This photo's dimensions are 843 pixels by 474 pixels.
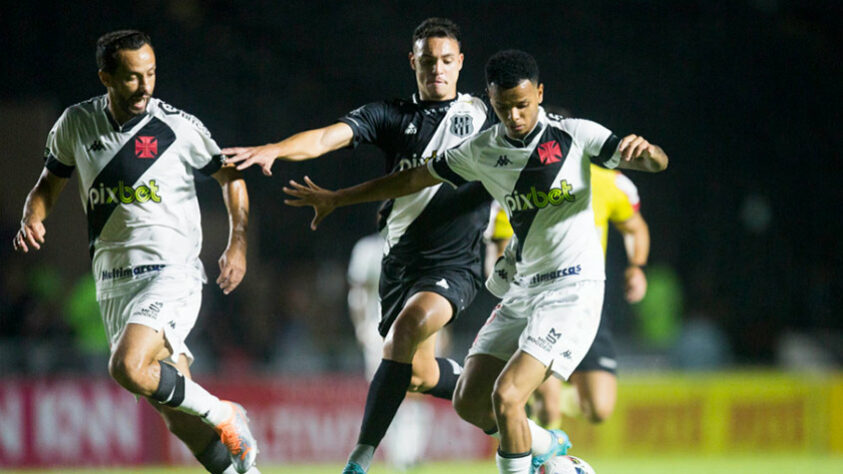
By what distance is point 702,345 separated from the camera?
11.5 metres

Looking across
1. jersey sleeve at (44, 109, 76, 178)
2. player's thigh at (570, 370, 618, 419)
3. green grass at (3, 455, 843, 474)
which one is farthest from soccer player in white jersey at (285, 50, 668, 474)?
green grass at (3, 455, 843, 474)

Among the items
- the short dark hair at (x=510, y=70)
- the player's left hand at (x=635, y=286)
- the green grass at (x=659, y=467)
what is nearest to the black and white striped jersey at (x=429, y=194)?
the short dark hair at (x=510, y=70)

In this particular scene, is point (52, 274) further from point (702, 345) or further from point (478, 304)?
point (702, 345)

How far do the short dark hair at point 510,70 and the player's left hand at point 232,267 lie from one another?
1583 millimetres

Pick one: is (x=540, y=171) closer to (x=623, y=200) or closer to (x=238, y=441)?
(x=623, y=200)

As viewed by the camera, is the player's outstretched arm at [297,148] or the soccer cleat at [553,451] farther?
the soccer cleat at [553,451]

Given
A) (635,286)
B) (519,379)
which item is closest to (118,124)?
(519,379)

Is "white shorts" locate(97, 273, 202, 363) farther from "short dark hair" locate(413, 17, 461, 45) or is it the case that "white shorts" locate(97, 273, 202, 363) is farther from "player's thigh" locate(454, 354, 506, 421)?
"short dark hair" locate(413, 17, 461, 45)

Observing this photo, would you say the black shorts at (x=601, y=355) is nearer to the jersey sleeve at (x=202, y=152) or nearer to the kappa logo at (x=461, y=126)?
the kappa logo at (x=461, y=126)

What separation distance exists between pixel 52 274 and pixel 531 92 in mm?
8854

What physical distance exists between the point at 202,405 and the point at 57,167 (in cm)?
150

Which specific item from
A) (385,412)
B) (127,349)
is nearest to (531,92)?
(385,412)

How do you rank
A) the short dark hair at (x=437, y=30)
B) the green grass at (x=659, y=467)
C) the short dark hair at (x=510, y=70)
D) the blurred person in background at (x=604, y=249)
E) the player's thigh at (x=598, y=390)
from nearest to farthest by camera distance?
1. the short dark hair at (x=510, y=70)
2. the short dark hair at (x=437, y=30)
3. the blurred person in background at (x=604, y=249)
4. the player's thigh at (x=598, y=390)
5. the green grass at (x=659, y=467)

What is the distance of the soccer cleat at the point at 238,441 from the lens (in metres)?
5.57
